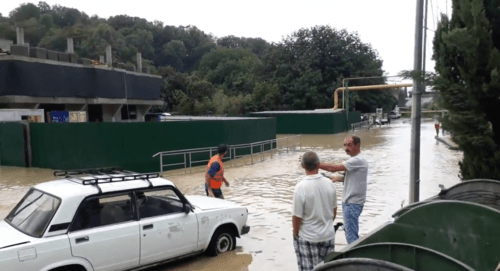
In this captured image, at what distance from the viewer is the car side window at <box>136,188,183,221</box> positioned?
19.8 ft

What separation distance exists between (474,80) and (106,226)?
4.80m

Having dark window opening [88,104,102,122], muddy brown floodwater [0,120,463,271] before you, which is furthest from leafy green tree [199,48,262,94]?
muddy brown floodwater [0,120,463,271]

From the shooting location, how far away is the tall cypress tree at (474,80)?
459 cm

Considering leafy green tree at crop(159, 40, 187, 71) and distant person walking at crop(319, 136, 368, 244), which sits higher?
leafy green tree at crop(159, 40, 187, 71)

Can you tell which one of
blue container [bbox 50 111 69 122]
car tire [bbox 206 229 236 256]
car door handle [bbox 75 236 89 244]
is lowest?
car tire [bbox 206 229 236 256]

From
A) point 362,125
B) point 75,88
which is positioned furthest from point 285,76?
point 75,88

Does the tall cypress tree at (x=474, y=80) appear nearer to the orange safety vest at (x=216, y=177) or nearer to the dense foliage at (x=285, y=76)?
the orange safety vest at (x=216, y=177)

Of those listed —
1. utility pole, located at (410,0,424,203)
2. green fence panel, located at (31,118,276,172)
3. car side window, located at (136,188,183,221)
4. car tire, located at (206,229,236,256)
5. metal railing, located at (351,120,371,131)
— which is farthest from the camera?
metal railing, located at (351,120,371,131)

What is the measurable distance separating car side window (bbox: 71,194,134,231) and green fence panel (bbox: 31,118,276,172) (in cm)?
1022

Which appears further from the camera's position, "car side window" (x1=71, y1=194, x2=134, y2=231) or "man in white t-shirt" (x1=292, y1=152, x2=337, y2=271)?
"car side window" (x1=71, y1=194, x2=134, y2=231)

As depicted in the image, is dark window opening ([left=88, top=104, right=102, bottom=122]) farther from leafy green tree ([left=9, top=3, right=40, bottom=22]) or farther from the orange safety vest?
leafy green tree ([left=9, top=3, right=40, bottom=22])

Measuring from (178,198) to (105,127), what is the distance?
10390mm

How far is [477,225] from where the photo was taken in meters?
3.86

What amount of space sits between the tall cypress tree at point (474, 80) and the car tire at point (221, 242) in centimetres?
369
